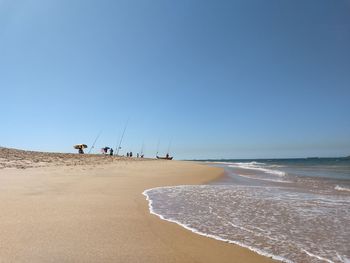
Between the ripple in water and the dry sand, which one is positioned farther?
the ripple in water

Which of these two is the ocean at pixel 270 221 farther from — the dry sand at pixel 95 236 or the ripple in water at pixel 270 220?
the dry sand at pixel 95 236

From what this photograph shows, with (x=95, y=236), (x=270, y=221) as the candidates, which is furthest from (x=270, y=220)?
(x=95, y=236)

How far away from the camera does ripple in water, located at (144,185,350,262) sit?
4059mm

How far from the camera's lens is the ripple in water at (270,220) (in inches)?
160

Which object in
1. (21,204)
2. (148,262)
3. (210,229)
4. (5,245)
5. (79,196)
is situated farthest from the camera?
(79,196)

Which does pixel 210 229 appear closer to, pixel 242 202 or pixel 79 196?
pixel 242 202

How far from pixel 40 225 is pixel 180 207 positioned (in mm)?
2949

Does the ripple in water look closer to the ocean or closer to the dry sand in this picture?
the ocean

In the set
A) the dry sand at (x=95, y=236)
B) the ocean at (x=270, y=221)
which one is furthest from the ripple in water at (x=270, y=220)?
the dry sand at (x=95, y=236)

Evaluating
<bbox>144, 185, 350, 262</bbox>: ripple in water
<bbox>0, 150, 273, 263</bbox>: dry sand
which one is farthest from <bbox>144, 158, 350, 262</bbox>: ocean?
<bbox>0, 150, 273, 263</bbox>: dry sand

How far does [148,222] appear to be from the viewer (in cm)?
519

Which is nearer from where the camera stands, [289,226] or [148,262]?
[148,262]

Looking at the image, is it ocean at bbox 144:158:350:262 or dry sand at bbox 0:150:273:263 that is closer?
dry sand at bbox 0:150:273:263

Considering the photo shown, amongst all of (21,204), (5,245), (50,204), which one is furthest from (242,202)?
(5,245)
